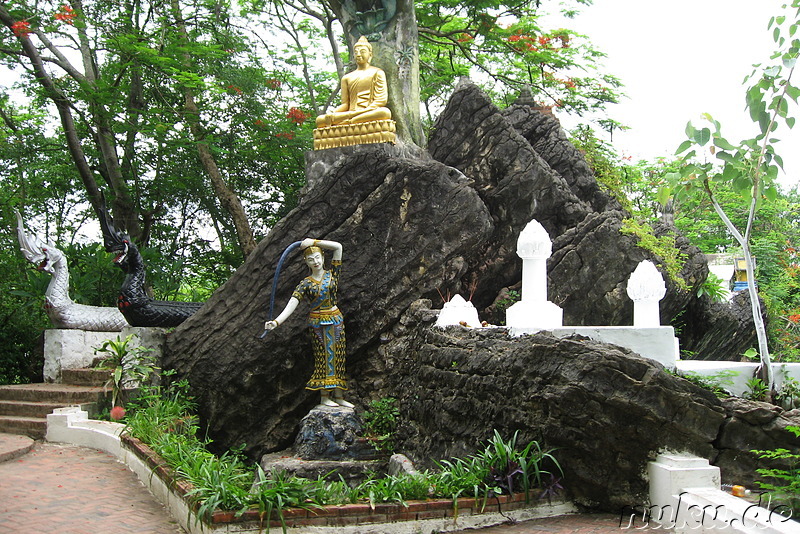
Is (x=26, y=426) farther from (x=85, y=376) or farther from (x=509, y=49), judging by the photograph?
(x=509, y=49)

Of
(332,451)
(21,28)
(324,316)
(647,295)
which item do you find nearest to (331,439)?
(332,451)

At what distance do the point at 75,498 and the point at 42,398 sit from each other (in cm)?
420

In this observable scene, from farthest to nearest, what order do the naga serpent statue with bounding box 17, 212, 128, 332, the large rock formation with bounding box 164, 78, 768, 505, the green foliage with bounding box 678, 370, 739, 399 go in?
the naga serpent statue with bounding box 17, 212, 128, 332 → the large rock formation with bounding box 164, 78, 768, 505 → the green foliage with bounding box 678, 370, 739, 399

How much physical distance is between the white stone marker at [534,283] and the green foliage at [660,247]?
3.43 metres

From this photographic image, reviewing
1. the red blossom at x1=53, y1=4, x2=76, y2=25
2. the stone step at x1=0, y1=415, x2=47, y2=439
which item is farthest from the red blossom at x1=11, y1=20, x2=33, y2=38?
the stone step at x1=0, y1=415, x2=47, y2=439

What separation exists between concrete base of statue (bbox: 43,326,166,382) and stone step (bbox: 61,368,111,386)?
0.21 meters

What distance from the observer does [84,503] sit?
6.28 metres

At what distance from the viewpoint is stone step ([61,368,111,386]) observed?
411 inches

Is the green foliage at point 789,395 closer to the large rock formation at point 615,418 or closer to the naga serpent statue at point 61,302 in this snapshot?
the large rock formation at point 615,418

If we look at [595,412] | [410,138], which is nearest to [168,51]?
[410,138]

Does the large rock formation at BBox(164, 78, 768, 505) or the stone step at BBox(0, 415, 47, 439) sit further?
the large rock formation at BBox(164, 78, 768, 505)

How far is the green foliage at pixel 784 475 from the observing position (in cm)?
500

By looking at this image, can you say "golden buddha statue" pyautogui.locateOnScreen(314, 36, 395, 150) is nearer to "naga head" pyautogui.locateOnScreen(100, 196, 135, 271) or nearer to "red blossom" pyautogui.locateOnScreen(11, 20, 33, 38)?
"naga head" pyautogui.locateOnScreen(100, 196, 135, 271)

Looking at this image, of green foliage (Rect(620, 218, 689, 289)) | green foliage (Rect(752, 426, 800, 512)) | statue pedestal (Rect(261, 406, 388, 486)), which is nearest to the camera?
green foliage (Rect(752, 426, 800, 512))
